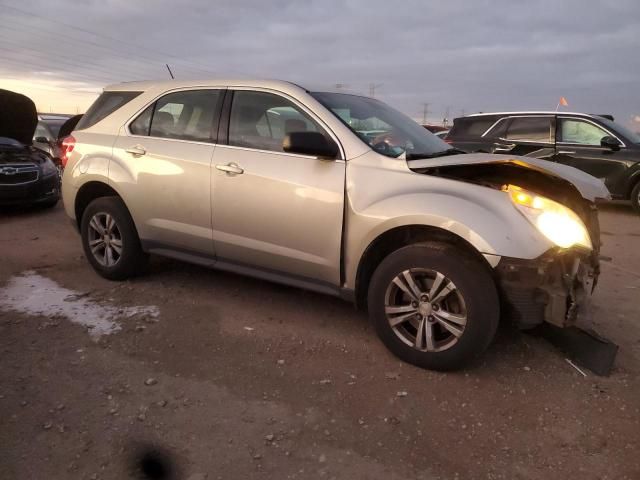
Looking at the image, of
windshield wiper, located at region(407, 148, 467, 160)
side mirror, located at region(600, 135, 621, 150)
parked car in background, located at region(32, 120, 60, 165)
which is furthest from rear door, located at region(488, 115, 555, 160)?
parked car in background, located at region(32, 120, 60, 165)

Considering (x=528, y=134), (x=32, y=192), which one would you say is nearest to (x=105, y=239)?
(x=32, y=192)

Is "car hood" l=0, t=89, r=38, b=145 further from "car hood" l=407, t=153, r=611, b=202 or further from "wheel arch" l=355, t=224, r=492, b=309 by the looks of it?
"car hood" l=407, t=153, r=611, b=202

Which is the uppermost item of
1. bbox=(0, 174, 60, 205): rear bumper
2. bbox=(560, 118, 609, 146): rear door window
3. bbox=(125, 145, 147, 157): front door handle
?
bbox=(560, 118, 609, 146): rear door window

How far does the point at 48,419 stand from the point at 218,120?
2373 millimetres

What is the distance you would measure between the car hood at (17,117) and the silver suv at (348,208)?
534cm

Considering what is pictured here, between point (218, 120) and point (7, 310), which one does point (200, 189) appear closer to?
point (218, 120)

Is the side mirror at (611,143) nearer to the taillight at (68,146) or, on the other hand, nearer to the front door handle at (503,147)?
the front door handle at (503,147)

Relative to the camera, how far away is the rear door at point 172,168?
400cm

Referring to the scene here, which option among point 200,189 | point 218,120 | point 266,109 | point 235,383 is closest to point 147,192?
point 200,189

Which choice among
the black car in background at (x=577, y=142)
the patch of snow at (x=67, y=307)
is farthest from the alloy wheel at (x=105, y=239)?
the black car in background at (x=577, y=142)

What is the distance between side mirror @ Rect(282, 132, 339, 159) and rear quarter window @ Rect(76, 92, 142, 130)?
75.1 inches

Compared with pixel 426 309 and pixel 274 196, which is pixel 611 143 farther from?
pixel 274 196

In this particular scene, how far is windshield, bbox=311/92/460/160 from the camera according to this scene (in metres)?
3.57

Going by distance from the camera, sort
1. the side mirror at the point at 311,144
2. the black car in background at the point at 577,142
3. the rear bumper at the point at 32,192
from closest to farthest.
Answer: the side mirror at the point at 311,144
the rear bumper at the point at 32,192
the black car in background at the point at 577,142
